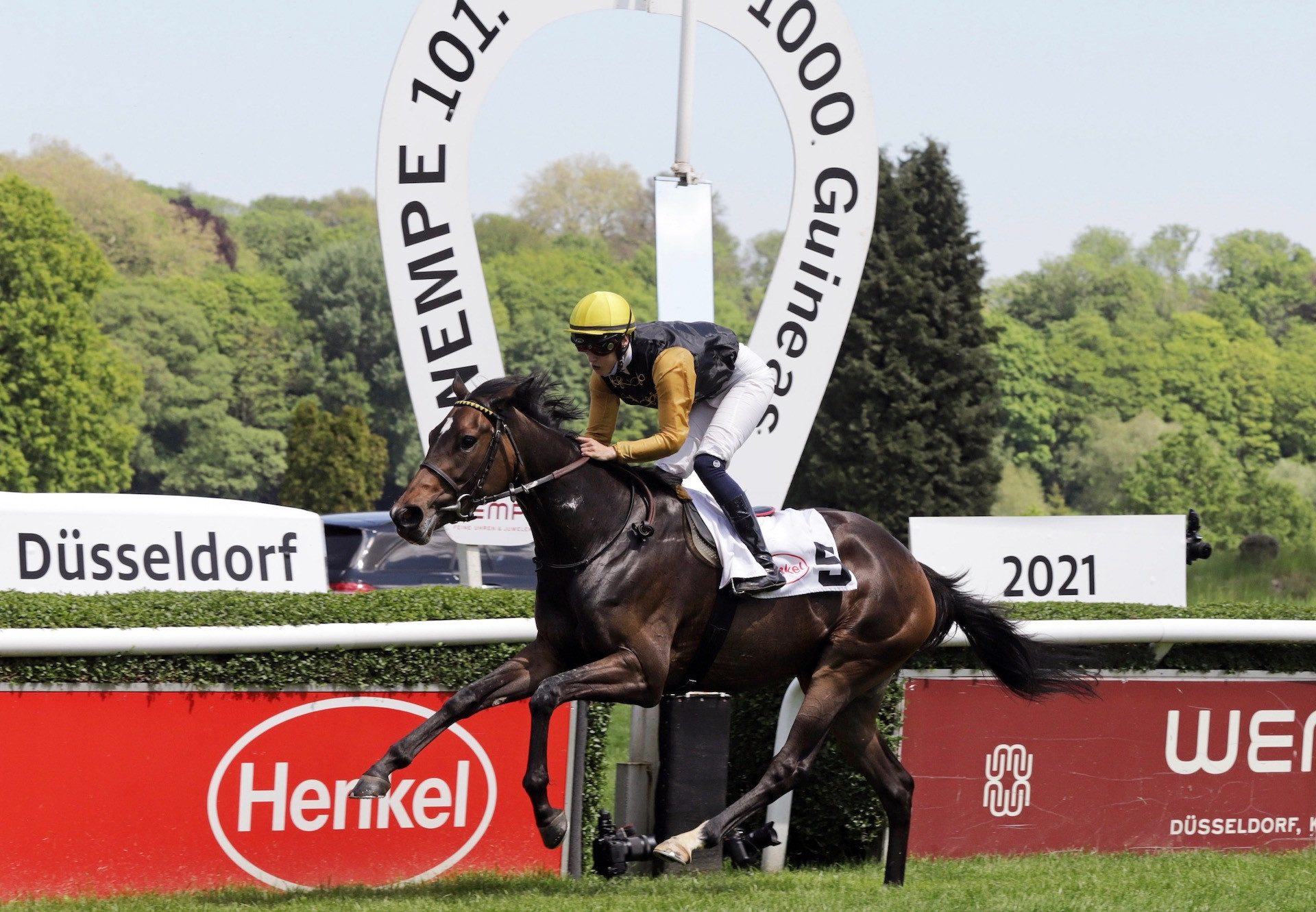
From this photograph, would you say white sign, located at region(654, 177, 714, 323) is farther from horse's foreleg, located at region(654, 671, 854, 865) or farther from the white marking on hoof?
the white marking on hoof

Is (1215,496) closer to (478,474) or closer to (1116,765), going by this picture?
(1116,765)

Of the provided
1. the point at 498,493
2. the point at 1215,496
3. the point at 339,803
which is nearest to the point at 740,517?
the point at 498,493

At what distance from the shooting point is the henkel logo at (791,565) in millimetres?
5328

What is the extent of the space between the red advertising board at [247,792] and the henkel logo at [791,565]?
0.98 metres

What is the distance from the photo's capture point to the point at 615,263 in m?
93.1

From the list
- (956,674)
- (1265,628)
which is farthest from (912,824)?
(1265,628)

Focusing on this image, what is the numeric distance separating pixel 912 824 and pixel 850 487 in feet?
86.8

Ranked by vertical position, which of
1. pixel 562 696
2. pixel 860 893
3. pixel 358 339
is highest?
pixel 358 339

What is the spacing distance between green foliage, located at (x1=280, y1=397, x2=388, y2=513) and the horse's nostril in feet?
107

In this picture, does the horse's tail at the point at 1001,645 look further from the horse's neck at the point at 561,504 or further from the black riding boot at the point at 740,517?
the horse's neck at the point at 561,504

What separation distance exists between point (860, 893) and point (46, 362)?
43.3 metres

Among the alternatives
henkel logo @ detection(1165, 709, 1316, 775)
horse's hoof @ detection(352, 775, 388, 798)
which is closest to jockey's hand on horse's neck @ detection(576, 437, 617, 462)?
horse's hoof @ detection(352, 775, 388, 798)

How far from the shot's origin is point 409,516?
463cm

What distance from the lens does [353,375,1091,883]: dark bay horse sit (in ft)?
15.8
